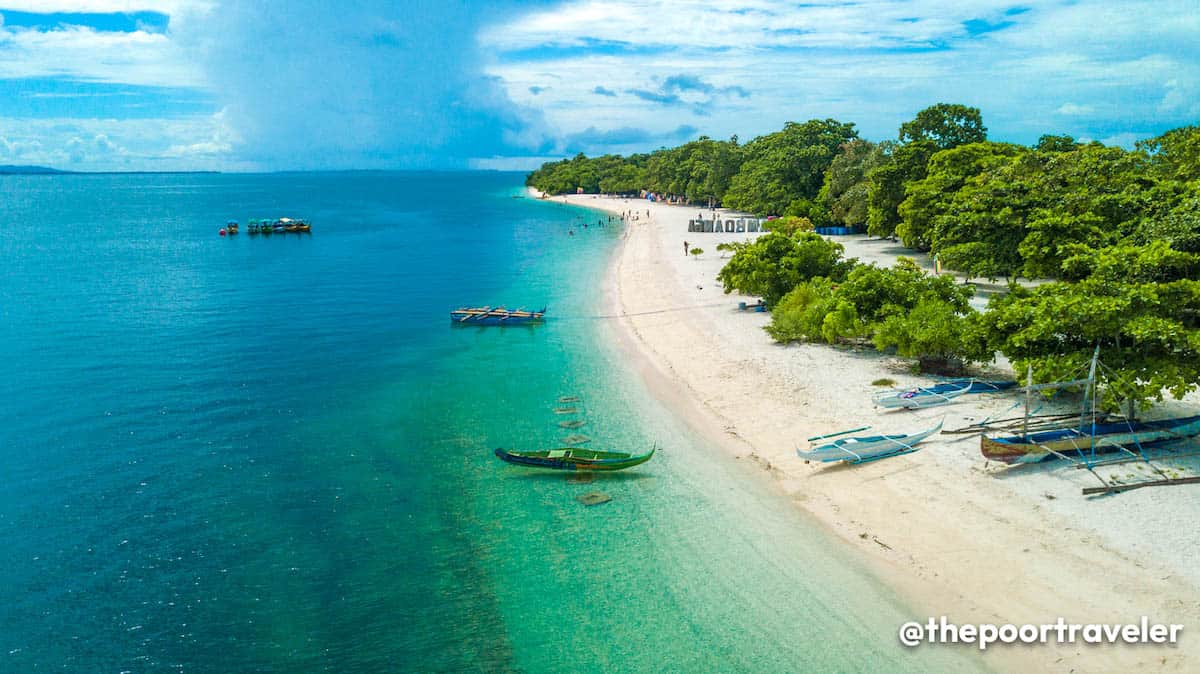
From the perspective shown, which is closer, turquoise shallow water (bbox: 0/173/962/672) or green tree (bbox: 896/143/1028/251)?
turquoise shallow water (bbox: 0/173/962/672)

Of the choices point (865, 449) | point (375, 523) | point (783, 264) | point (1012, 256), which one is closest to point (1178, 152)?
point (1012, 256)

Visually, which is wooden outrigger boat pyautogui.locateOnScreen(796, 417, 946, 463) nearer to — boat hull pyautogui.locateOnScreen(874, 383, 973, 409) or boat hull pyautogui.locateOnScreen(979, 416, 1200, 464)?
boat hull pyautogui.locateOnScreen(979, 416, 1200, 464)

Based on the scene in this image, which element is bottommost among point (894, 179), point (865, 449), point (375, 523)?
point (375, 523)

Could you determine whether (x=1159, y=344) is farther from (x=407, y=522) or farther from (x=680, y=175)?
(x=680, y=175)

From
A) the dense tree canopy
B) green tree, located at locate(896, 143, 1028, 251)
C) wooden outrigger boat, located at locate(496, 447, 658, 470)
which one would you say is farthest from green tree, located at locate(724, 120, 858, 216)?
→ wooden outrigger boat, located at locate(496, 447, 658, 470)

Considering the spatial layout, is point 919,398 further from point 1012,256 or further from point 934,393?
point 1012,256

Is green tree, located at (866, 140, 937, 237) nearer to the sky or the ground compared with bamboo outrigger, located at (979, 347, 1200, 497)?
nearer to the sky

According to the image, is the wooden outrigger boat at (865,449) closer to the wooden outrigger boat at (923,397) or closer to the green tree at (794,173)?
the wooden outrigger boat at (923,397)
